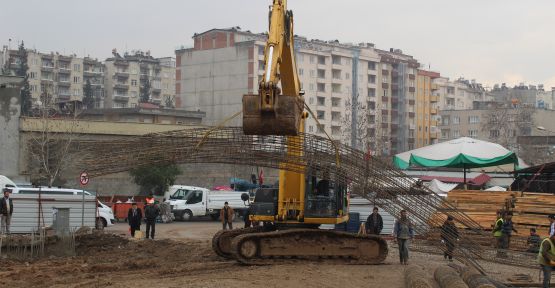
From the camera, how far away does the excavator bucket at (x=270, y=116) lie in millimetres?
15742

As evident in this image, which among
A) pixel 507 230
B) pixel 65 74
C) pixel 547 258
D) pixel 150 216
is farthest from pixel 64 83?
pixel 547 258

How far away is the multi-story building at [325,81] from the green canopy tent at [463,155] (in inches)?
2031

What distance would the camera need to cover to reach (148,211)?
1195 inches

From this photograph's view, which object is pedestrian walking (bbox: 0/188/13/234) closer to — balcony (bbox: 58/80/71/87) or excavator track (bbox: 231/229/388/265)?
excavator track (bbox: 231/229/388/265)

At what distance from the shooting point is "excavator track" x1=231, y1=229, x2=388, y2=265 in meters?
20.4

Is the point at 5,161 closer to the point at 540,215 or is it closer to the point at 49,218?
the point at 49,218

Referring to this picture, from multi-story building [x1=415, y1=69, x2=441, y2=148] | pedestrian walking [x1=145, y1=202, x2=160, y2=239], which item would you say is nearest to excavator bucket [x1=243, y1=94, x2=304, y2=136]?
pedestrian walking [x1=145, y1=202, x2=160, y2=239]

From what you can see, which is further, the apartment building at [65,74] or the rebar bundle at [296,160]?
the apartment building at [65,74]

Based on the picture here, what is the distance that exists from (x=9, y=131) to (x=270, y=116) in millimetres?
39693

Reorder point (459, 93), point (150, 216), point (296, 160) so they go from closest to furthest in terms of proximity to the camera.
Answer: point (296, 160) → point (150, 216) → point (459, 93)

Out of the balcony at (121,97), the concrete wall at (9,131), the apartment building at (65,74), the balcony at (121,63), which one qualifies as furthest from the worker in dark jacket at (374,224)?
the balcony at (121,63)

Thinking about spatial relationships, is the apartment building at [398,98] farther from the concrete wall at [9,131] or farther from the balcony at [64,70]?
the concrete wall at [9,131]

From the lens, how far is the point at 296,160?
19.3 m

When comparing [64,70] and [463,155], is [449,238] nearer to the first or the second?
[463,155]
